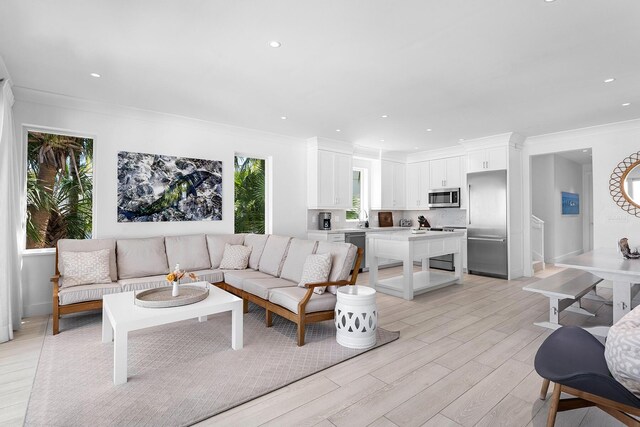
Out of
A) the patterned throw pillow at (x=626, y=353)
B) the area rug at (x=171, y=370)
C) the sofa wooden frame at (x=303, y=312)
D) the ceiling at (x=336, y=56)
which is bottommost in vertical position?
the area rug at (x=171, y=370)

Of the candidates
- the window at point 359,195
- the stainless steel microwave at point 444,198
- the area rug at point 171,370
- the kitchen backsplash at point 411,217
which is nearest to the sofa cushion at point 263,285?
the area rug at point 171,370

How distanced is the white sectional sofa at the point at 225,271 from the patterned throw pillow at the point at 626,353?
2107mm

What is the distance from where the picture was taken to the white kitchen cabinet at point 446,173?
23.3ft

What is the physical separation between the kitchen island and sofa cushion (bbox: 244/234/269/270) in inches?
65.5

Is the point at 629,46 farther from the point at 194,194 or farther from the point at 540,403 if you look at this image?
the point at 194,194

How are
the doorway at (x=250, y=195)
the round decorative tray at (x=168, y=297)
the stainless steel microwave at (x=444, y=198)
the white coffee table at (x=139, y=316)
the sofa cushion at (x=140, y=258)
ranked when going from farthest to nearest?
the stainless steel microwave at (x=444, y=198) < the doorway at (x=250, y=195) < the sofa cushion at (x=140, y=258) < the round decorative tray at (x=168, y=297) < the white coffee table at (x=139, y=316)

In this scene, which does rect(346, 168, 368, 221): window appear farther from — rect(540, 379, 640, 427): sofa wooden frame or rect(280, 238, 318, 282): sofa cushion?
rect(540, 379, 640, 427): sofa wooden frame

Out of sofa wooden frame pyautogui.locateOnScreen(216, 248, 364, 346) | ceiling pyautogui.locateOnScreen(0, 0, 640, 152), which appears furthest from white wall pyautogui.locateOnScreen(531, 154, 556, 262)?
sofa wooden frame pyautogui.locateOnScreen(216, 248, 364, 346)

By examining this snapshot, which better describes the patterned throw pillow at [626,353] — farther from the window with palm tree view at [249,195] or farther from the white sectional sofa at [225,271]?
the window with palm tree view at [249,195]

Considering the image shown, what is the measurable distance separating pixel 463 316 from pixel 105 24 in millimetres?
4528

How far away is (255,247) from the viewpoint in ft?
15.6

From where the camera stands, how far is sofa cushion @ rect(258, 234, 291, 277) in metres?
4.20

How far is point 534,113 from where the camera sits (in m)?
4.63

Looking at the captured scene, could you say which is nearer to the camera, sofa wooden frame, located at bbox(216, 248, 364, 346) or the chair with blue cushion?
the chair with blue cushion
